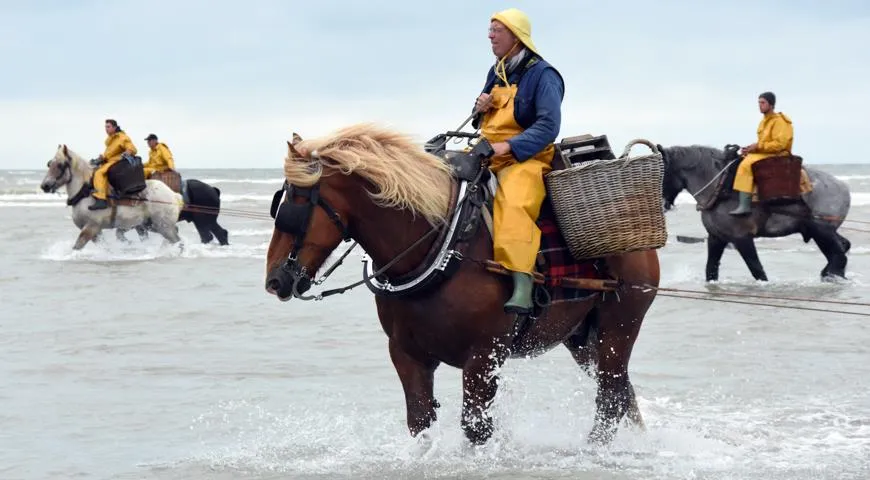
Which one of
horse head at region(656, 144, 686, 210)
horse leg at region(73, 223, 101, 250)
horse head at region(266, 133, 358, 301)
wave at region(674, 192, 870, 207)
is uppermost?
horse head at region(266, 133, 358, 301)

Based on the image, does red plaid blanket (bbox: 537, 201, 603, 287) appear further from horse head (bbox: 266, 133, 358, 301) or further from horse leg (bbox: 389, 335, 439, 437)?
horse head (bbox: 266, 133, 358, 301)

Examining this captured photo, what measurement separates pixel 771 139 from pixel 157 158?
1173cm

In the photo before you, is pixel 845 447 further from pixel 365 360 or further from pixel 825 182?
pixel 825 182

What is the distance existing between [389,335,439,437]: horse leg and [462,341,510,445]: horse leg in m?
0.18

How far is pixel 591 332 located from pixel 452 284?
48.8 inches

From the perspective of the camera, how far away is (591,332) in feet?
21.0

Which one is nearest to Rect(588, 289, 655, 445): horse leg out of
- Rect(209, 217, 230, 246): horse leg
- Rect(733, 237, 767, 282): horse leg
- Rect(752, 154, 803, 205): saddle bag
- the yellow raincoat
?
Rect(752, 154, 803, 205): saddle bag

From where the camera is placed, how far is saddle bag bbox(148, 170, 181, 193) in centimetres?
2164

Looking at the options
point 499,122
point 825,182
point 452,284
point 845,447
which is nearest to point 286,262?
point 452,284

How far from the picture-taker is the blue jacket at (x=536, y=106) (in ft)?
18.4

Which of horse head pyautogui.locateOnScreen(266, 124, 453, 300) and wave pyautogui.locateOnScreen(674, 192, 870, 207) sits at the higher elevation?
horse head pyautogui.locateOnScreen(266, 124, 453, 300)

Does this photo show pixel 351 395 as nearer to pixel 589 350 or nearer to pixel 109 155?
pixel 589 350

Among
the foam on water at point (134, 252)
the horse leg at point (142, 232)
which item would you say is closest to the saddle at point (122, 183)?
the foam on water at point (134, 252)

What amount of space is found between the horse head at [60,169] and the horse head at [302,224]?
48.5 ft
